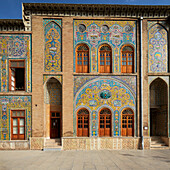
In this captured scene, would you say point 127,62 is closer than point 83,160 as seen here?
No

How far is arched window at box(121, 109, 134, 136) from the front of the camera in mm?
10719

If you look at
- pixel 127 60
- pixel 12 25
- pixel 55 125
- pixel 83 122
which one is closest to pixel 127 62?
pixel 127 60

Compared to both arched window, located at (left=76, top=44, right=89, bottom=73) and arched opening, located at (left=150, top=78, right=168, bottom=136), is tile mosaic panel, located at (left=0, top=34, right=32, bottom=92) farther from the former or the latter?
arched opening, located at (left=150, top=78, right=168, bottom=136)

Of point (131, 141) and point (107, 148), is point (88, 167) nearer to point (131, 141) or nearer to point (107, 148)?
point (107, 148)

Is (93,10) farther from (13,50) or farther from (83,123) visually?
(83,123)

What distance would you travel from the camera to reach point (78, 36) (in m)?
10.8

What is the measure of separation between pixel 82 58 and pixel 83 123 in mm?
4411

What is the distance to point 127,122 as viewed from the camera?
423 inches

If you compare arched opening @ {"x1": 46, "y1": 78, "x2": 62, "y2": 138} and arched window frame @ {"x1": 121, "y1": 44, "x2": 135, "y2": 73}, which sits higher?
arched window frame @ {"x1": 121, "y1": 44, "x2": 135, "y2": 73}

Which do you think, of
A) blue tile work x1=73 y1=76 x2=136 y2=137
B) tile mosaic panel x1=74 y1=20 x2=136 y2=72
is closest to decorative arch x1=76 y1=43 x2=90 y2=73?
tile mosaic panel x1=74 y1=20 x2=136 y2=72

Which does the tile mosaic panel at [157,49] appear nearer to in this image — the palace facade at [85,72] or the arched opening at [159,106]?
the palace facade at [85,72]

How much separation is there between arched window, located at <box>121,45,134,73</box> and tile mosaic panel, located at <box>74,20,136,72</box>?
1.07 feet

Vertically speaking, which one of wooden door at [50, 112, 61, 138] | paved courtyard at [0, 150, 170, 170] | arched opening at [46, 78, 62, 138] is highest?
arched opening at [46, 78, 62, 138]

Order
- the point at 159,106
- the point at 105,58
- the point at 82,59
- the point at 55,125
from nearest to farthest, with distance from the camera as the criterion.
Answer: the point at 82,59, the point at 105,58, the point at 55,125, the point at 159,106
